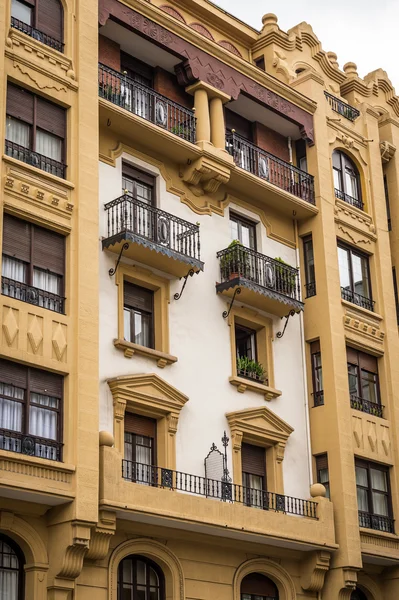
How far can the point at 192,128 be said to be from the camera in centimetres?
2891

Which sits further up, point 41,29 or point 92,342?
point 41,29

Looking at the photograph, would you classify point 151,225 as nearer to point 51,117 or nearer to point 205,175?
point 205,175

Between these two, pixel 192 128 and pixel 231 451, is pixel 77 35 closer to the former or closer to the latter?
pixel 192 128

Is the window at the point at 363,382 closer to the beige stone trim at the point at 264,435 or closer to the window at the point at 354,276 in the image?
the window at the point at 354,276

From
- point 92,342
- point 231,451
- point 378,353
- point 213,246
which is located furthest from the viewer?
point 378,353

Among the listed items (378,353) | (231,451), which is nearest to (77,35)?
(231,451)

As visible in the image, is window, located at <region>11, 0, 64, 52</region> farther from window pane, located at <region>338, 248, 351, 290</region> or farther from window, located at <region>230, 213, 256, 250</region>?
window pane, located at <region>338, 248, 351, 290</region>

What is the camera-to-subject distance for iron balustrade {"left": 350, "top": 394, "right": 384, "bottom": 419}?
3045 cm

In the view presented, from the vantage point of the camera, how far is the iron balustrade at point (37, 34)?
24906 mm

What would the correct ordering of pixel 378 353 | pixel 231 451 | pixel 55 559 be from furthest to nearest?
pixel 378 353, pixel 231 451, pixel 55 559

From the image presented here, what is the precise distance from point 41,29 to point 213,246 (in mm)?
7306

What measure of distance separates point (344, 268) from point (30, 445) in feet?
44.4

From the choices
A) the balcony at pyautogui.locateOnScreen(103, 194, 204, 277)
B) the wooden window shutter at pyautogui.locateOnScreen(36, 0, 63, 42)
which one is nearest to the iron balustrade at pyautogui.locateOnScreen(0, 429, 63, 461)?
the balcony at pyautogui.locateOnScreen(103, 194, 204, 277)

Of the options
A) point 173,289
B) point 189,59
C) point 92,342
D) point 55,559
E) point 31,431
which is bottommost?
point 55,559
